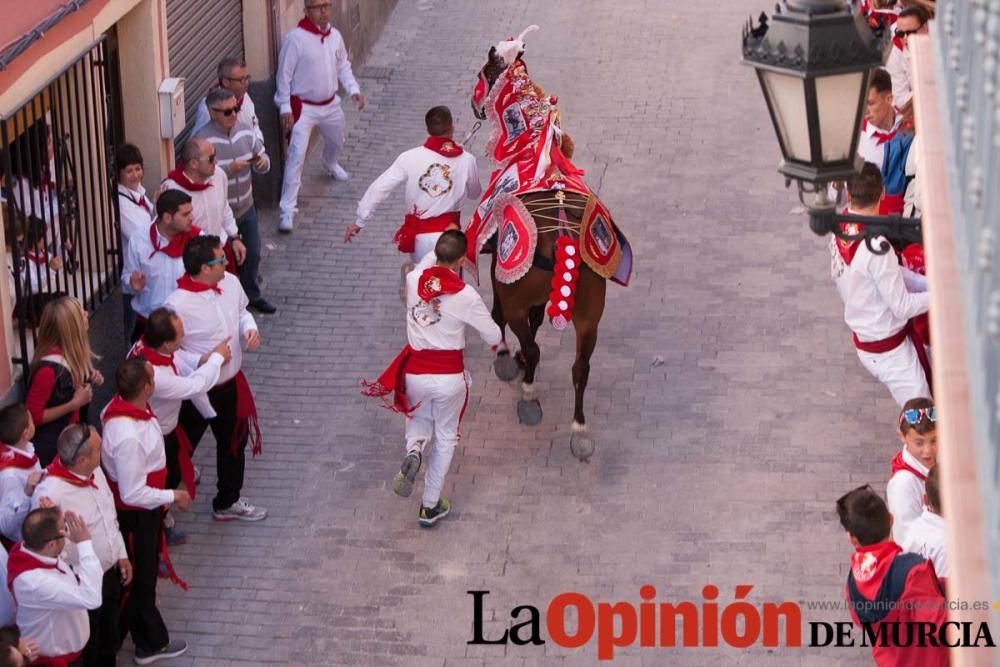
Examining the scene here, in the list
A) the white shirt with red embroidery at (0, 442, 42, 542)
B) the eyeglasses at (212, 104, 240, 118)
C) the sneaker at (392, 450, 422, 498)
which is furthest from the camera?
the eyeglasses at (212, 104, 240, 118)

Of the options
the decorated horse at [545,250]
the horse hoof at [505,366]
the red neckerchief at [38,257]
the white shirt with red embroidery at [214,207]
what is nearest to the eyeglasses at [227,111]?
the white shirt with red embroidery at [214,207]

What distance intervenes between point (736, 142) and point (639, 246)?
8.34 ft

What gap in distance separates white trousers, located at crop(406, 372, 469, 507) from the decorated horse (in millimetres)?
756

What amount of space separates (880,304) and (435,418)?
262cm

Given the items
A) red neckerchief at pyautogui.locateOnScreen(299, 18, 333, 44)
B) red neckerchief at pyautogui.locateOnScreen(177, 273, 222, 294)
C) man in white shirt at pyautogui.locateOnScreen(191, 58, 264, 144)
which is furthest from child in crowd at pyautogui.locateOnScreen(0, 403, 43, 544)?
red neckerchief at pyautogui.locateOnScreen(299, 18, 333, 44)

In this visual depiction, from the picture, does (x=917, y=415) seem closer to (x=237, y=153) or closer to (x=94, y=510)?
(x=94, y=510)

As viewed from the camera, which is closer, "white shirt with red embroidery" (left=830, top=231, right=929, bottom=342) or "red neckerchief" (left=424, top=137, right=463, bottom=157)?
"white shirt with red embroidery" (left=830, top=231, right=929, bottom=342)

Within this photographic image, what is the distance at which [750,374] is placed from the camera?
473 inches

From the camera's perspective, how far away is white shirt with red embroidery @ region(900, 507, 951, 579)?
7.57m

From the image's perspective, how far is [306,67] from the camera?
47.3 ft

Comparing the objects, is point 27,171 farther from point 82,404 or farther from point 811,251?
point 811,251

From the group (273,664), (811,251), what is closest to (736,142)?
(811,251)

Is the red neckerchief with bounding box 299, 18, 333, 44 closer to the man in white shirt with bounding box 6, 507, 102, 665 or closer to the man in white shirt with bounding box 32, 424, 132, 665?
the man in white shirt with bounding box 32, 424, 132, 665

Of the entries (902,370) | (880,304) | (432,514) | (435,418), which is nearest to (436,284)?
(435,418)
